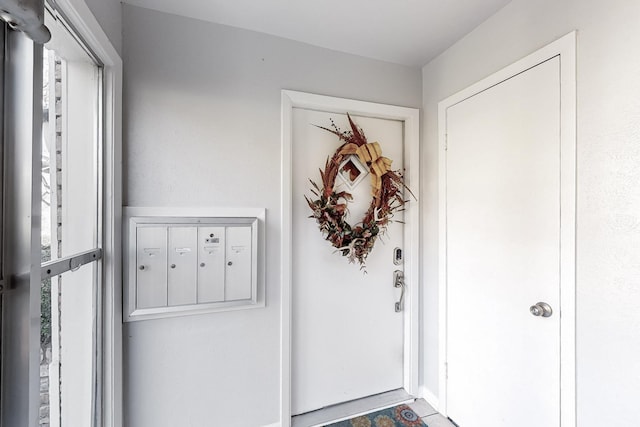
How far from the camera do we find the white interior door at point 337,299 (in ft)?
5.81

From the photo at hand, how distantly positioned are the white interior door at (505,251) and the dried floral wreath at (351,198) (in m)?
0.41

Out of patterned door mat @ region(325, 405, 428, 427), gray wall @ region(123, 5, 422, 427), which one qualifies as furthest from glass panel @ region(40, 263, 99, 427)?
patterned door mat @ region(325, 405, 428, 427)

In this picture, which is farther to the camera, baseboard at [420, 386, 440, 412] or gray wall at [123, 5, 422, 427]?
baseboard at [420, 386, 440, 412]

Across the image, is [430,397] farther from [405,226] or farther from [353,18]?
[353,18]

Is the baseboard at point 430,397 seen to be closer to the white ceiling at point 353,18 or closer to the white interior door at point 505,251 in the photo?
the white interior door at point 505,251

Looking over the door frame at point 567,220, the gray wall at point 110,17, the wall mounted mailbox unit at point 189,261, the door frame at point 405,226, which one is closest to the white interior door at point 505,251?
the door frame at point 567,220

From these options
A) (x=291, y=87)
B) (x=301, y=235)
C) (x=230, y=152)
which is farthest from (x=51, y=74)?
(x=301, y=235)

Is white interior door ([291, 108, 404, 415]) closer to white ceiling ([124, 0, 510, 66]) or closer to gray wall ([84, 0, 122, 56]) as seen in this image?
white ceiling ([124, 0, 510, 66])

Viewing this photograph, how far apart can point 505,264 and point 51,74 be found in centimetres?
206

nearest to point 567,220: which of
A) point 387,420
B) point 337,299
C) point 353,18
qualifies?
point 337,299

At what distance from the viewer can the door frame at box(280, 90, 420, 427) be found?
1642mm

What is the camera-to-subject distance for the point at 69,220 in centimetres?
105

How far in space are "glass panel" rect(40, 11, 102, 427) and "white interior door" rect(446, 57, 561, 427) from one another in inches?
73.7

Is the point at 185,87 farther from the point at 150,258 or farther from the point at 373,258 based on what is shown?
the point at 373,258
